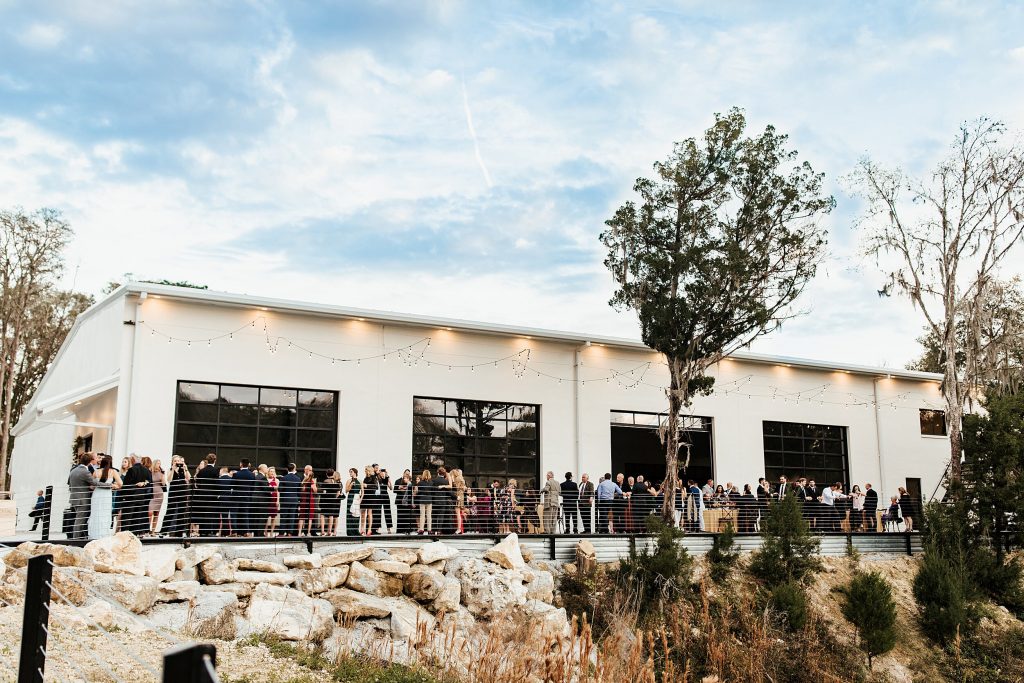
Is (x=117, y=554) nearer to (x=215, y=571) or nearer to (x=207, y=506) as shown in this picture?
(x=215, y=571)

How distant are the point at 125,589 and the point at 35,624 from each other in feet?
24.0

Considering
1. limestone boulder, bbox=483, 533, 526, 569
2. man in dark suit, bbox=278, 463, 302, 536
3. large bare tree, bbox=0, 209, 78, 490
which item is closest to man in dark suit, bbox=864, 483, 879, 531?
limestone boulder, bbox=483, 533, 526, 569

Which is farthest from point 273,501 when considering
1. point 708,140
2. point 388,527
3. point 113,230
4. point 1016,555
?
point 1016,555

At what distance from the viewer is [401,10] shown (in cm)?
1828

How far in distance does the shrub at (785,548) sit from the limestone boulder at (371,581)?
32.3ft

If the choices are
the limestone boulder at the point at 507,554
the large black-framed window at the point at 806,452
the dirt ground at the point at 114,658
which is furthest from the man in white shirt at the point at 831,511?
the dirt ground at the point at 114,658

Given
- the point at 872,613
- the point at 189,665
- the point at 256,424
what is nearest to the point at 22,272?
the point at 256,424

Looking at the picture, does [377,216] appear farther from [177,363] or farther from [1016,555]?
[1016,555]

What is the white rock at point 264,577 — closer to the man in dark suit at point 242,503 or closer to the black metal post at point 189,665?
the man in dark suit at point 242,503

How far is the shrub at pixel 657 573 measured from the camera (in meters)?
19.7

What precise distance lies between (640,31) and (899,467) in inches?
888

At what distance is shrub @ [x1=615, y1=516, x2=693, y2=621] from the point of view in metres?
19.7

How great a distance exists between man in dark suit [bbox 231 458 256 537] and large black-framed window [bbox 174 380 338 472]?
4.66 meters

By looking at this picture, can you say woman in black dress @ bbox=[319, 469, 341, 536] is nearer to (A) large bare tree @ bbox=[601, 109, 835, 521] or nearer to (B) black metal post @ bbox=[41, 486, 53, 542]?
(B) black metal post @ bbox=[41, 486, 53, 542]
